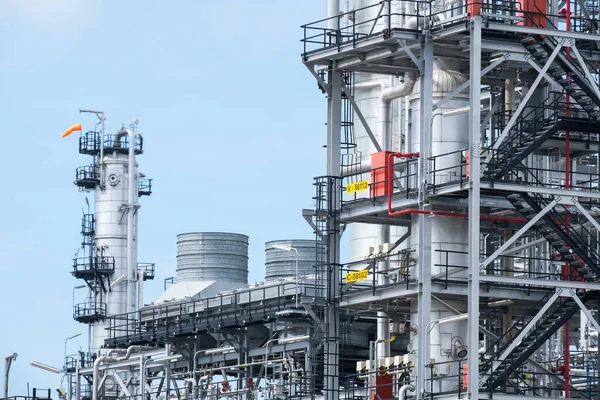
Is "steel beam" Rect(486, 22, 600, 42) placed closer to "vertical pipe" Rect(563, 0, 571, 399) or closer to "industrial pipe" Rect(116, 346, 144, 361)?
"vertical pipe" Rect(563, 0, 571, 399)

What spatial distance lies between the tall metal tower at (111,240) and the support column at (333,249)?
40.8 m

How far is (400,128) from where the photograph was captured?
68938 millimetres

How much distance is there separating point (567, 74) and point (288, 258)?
39.2 metres

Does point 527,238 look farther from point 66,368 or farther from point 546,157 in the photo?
point 66,368

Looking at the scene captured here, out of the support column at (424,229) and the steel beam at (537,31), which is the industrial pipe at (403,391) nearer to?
the support column at (424,229)

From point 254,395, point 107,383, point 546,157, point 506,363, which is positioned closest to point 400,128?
point 546,157

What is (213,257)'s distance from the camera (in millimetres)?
94750

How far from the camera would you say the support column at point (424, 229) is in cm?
5300

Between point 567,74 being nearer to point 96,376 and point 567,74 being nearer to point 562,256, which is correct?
point 562,256

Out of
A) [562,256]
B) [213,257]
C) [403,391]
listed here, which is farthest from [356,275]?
[213,257]

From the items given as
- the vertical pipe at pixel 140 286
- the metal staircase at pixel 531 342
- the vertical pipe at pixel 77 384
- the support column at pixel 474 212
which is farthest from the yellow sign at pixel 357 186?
the vertical pipe at pixel 140 286

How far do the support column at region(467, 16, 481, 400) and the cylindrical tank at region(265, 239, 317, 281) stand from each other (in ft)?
122

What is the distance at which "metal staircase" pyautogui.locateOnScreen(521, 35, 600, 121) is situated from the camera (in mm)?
53750

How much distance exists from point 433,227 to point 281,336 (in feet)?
61.2
